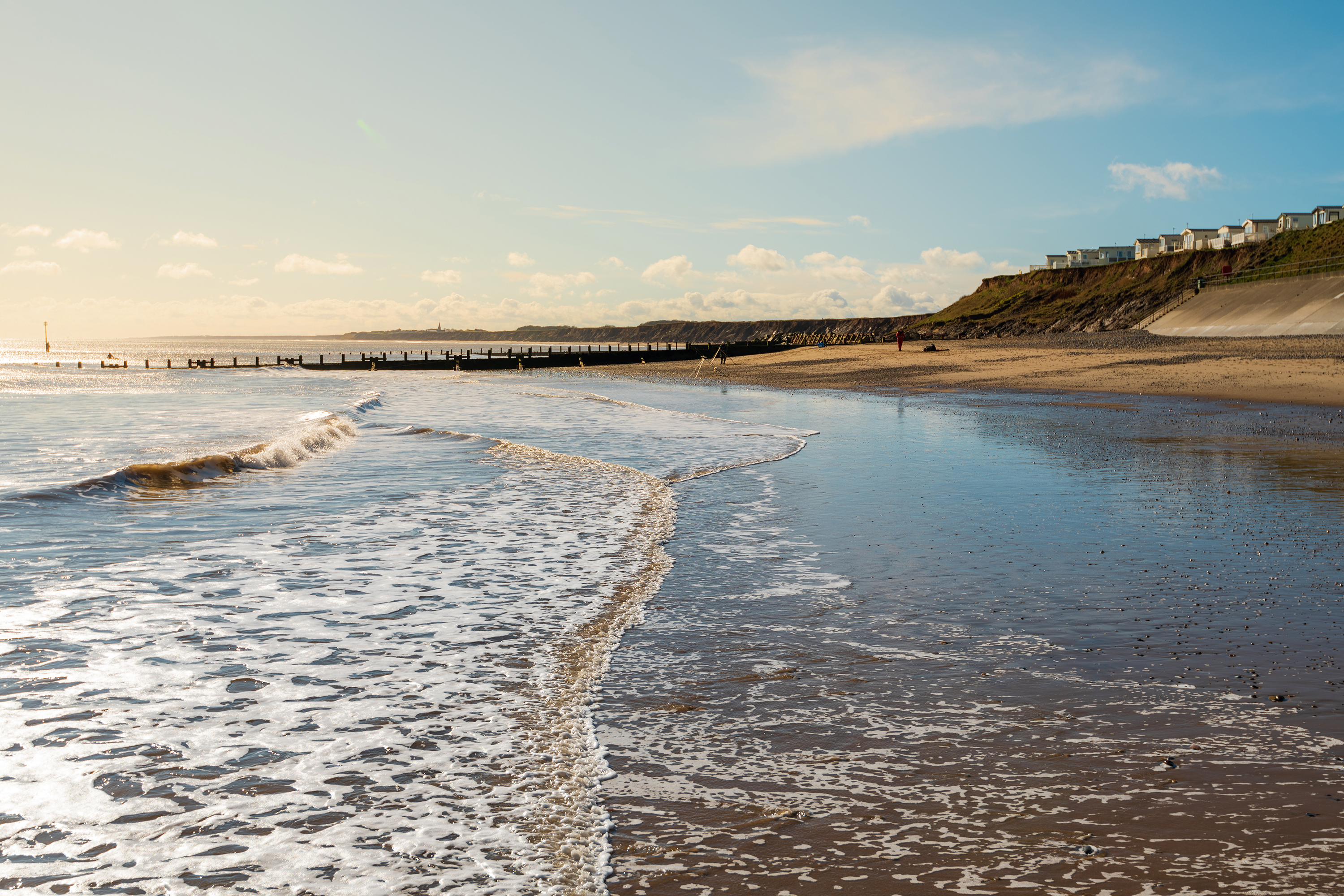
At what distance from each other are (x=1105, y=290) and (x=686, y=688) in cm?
11195

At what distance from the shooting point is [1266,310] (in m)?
49.6

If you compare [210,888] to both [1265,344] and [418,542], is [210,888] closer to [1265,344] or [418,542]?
[418,542]

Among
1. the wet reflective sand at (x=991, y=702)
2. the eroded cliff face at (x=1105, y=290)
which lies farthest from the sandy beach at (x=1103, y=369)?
the eroded cliff face at (x=1105, y=290)

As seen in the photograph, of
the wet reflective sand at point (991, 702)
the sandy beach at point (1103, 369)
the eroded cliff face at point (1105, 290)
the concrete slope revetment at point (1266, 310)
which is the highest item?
the eroded cliff face at point (1105, 290)

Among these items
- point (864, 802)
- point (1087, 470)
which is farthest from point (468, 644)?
point (1087, 470)

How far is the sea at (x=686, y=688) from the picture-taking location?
3.35 m

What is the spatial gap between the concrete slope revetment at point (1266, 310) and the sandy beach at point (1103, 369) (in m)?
2.82

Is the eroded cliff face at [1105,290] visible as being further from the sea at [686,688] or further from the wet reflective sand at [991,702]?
the sea at [686,688]

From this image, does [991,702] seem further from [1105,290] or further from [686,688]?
[1105,290]

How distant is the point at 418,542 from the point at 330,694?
446 centimetres

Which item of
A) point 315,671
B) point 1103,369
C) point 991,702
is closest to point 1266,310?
point 1103,369

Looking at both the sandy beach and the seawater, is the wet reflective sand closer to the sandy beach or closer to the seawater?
the seawater

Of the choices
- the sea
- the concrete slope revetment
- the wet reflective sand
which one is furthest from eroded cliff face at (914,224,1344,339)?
the sea

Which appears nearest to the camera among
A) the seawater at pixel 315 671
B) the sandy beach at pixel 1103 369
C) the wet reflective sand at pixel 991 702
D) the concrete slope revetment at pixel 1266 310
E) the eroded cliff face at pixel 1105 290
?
the wet reflective sand at pixel 991 702
